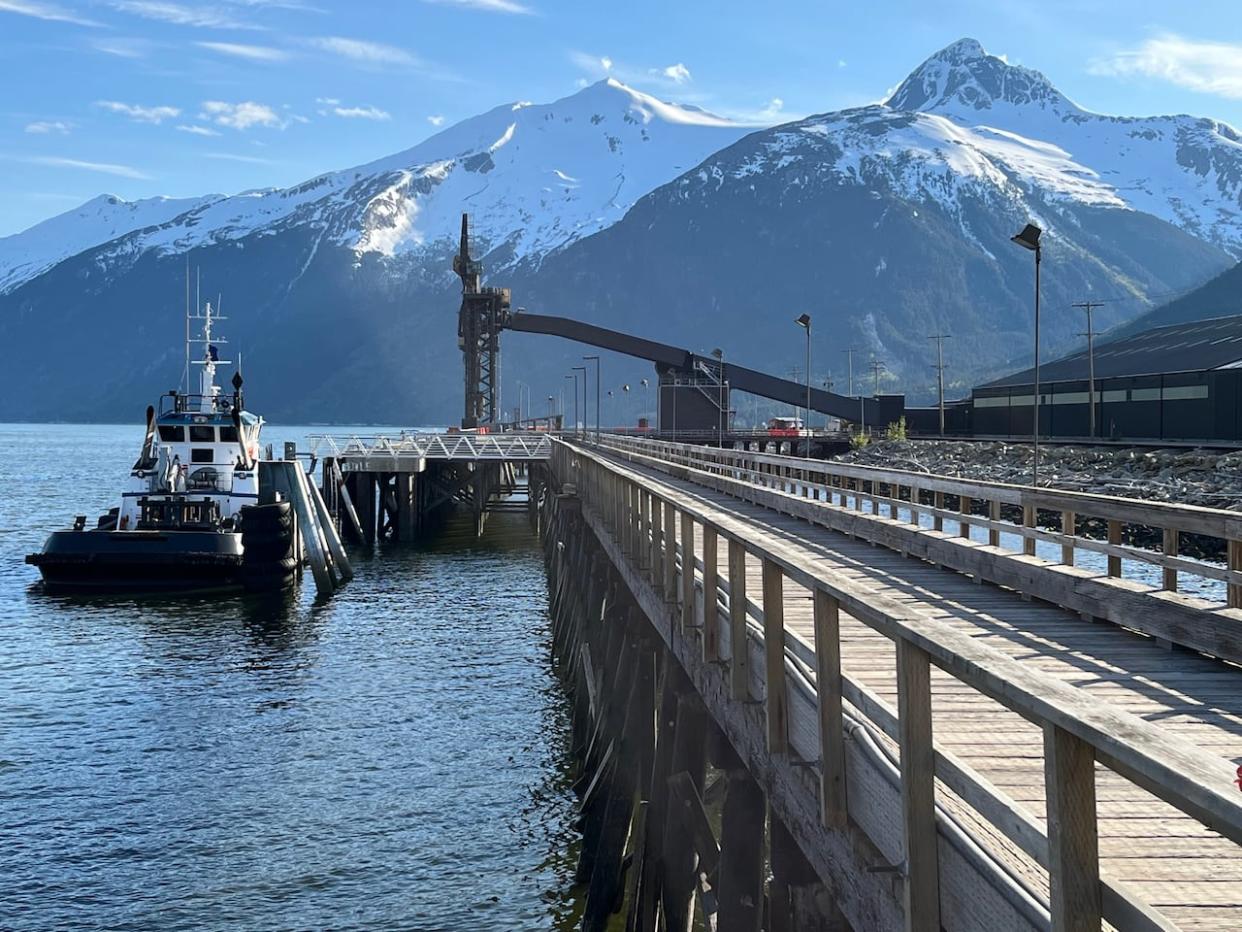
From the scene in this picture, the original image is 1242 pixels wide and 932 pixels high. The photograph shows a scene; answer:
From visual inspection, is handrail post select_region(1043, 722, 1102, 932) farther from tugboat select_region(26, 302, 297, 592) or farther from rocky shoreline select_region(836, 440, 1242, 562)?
tugboat select_region(26, 302, 297, 592)

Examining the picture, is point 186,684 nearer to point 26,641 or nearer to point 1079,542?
point 26,641

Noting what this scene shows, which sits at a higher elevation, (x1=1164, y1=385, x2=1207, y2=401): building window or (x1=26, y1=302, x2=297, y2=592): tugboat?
(x1=1164, y1=385, x2=1207, y2=401): building window

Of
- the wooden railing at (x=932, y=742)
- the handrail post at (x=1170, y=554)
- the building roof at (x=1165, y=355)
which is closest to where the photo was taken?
the wooden railing at (x=932, y=742)

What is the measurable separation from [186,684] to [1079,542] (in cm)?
A: 2123

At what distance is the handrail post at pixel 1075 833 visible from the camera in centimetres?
345

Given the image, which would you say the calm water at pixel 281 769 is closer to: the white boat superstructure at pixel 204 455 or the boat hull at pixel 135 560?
the boat hull at pixel 135 560

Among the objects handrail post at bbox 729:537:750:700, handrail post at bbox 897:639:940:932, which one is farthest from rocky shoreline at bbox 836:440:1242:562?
handrail post at bbox 897:639:940:932

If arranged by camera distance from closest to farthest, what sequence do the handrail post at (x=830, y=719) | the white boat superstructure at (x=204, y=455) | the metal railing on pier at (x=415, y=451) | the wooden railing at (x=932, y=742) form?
1. the wooden railing at (x=932, y=742)
2. the handrail post at (x=830, y=719)
3. the white boat superstructure at (x=204, y=455)
4. the metal railing on pier at (x=415, y=451)

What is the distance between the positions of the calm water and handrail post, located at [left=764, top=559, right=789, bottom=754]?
9025 millimetres

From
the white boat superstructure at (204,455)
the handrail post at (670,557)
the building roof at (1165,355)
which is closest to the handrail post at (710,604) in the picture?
the handrail post at (670,557)

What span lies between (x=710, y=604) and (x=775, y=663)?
104 inches

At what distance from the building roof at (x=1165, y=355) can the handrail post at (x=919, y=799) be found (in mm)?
69619

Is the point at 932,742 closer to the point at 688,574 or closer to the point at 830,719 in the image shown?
the point at 830,719

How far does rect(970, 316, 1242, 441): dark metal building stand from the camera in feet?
220
